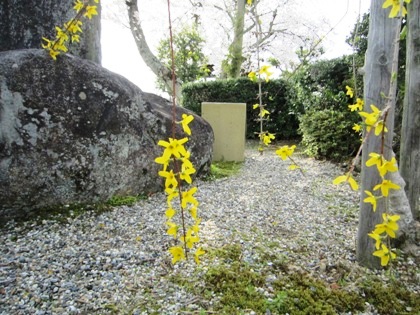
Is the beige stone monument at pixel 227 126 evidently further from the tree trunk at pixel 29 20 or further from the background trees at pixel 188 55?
the background trees at pixel 188 55

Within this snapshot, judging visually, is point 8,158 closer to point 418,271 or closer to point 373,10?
point 373,10

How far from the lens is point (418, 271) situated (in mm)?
2088

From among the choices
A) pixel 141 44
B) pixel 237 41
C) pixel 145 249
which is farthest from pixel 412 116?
pixel 237 41

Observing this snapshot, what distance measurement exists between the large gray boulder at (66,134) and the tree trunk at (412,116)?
7.81 feet

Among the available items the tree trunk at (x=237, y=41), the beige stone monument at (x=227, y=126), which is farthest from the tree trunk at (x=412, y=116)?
the tree trunk at (x=237, y=41)

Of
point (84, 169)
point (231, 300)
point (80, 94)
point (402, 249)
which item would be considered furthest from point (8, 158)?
point (402, 249)

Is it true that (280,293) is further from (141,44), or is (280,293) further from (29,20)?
(141,44)

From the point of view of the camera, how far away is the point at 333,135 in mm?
5414

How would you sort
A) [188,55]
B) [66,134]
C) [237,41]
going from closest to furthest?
[66,134] → [237,41] → [188,55]

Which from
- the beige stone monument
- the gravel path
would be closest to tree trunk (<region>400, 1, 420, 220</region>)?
the gravel path

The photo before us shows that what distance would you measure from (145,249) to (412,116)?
234 cm

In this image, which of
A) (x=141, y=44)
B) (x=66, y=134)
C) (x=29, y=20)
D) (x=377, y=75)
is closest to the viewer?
(x=377, y=75)

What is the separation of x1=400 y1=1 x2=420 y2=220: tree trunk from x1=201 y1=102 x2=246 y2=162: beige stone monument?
343cm

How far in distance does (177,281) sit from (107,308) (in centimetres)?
41
